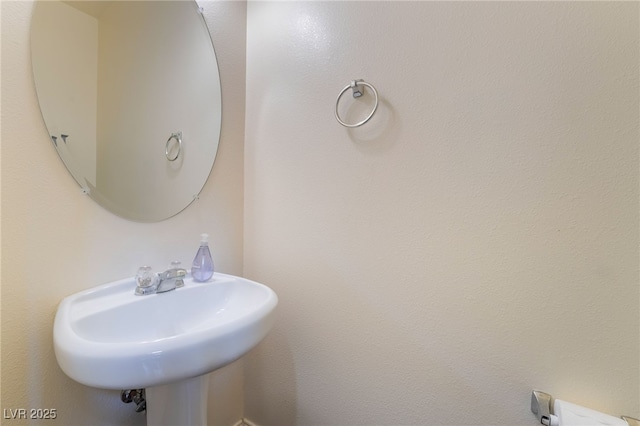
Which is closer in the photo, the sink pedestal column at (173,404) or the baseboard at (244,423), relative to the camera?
the sink pedestal column at (173,404)

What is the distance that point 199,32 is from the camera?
1.02 metres

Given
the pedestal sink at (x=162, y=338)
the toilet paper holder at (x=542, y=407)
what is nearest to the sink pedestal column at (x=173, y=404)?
the pedestal sink at (x=162, y=338)

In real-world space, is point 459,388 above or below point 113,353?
below

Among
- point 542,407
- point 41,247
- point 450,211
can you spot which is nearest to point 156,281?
point 41,247

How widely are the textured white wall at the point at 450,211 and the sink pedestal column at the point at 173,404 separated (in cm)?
41

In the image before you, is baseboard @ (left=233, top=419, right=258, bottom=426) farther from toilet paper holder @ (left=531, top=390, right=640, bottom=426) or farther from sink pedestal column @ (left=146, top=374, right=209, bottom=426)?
toilet paper holder @ (left=531, top=390, right=640, bottom=426)

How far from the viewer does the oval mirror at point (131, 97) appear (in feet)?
2.29

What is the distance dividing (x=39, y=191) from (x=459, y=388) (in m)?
1.27

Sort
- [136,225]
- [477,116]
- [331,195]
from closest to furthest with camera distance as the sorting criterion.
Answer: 1. [477,116]
2. [136,225]
3. [331,195]

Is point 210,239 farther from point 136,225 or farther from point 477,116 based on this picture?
point 477,116

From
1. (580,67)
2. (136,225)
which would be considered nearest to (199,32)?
(136,225)

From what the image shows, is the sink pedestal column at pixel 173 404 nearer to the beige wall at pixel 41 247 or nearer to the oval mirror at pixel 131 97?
the beige wall at pixel 41 247

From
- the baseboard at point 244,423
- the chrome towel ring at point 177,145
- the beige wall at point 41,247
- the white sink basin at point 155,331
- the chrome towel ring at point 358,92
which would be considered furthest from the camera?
the baseboard at point 244,423

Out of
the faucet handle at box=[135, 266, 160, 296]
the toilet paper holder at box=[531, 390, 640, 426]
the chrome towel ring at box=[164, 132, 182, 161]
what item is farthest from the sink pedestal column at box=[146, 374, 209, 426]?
the toilet paper holder at box=[531, 390, 640, 426]
